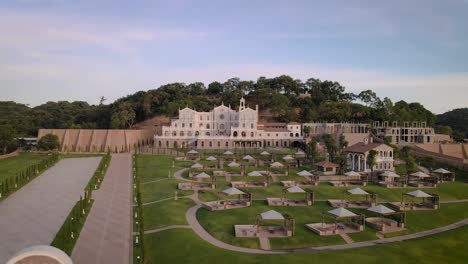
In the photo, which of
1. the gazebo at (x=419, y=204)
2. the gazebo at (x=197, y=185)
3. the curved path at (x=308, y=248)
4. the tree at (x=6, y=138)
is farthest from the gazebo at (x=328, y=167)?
the tree at (x=6, y=138)

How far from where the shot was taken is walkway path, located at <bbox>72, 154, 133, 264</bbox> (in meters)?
24.0

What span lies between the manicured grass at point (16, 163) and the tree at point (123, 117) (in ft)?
81.9

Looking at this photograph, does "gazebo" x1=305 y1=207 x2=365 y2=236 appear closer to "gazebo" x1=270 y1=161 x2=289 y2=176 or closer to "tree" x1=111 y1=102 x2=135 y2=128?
"gazebo" x1=270 y1=161 x2=289 y2=176

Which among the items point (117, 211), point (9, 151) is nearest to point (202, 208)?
point (117, 211)

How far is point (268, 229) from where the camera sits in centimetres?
2977

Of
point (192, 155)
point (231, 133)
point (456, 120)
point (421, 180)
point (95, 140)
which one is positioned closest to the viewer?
point (421, 180)

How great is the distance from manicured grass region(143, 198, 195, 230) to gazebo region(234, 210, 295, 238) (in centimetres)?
533

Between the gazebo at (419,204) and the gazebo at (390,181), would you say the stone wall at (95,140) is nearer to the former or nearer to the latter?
the gazebo at (390,181)

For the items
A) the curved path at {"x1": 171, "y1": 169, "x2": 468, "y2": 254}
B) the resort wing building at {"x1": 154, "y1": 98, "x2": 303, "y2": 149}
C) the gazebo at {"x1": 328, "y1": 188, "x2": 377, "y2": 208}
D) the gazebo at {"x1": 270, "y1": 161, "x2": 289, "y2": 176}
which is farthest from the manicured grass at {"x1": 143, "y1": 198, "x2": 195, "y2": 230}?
the resort wing building at {"x1": 154, "y1": 98, "x2": 303, "y2": 149}

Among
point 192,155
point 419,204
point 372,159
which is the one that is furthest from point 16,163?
point 419,204

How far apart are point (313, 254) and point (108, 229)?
15.2 metres

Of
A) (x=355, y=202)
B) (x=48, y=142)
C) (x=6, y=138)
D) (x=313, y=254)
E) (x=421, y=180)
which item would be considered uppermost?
(x=6, y=138)

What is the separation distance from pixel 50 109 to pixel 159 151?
6825cm

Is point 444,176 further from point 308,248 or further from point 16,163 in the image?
point 16,163
